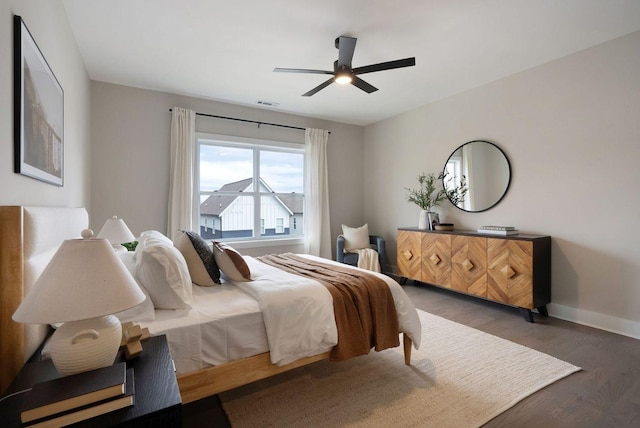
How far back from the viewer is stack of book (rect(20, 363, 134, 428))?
764mm

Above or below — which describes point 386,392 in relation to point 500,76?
below

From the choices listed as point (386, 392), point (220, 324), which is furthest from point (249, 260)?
point (386, 392)

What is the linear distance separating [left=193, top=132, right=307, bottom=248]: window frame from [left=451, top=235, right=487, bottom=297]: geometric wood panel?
7.85 feet

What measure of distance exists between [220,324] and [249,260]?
4.27ft

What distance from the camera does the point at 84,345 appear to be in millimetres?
945

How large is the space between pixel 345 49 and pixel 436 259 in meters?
2.72

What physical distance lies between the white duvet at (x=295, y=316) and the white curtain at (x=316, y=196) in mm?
2890

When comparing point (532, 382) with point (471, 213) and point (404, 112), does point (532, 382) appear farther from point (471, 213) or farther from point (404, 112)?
point (404, 112)

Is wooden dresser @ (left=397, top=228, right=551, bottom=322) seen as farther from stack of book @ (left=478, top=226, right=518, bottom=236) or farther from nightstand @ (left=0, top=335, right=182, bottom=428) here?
nightstand @ (left=0, top=335, right=182, bottom=428)

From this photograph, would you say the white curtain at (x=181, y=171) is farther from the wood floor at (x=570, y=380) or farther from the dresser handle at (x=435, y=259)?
the dresser handle at (x=435, y=259)

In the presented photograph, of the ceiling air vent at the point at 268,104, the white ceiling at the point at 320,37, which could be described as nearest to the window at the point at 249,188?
the ceiling air vent at the point at 268,104

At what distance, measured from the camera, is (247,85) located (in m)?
3.73

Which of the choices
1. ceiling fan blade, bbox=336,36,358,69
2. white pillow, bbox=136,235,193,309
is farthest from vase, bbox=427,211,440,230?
white pillow, bbox=136,235,193,309

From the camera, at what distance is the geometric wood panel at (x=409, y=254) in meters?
4.12
